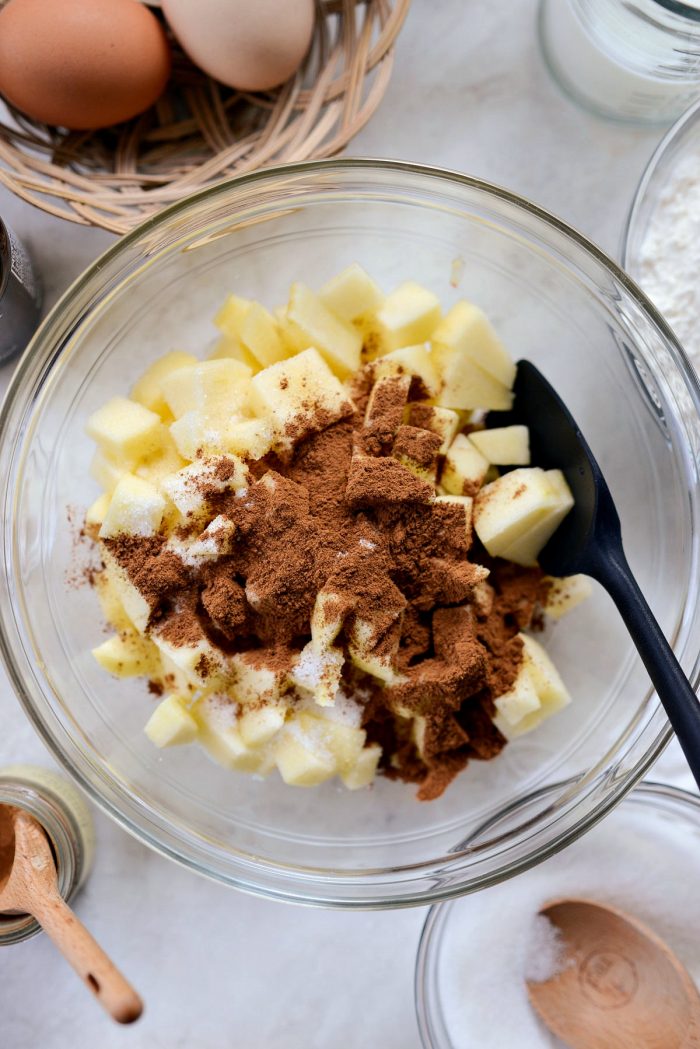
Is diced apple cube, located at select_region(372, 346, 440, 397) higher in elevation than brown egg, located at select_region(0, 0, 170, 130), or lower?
lower

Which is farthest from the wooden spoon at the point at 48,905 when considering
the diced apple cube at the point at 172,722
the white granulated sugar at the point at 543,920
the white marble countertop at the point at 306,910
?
the white granulated sugar at the point at 543,920

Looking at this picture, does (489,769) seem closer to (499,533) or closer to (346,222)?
(499,533)

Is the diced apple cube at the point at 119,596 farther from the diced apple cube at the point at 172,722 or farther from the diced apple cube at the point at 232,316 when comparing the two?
the diced apple cube at the point at 232,316

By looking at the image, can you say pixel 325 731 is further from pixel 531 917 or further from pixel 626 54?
pixel 626 54

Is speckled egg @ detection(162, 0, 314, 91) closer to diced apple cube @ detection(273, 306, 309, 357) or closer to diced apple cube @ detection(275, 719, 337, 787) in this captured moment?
diced apple cube @ detection(273, 306, 309, 357)

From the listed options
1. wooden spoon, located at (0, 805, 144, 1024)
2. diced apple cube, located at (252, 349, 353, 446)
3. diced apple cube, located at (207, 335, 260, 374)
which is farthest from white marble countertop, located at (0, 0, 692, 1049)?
diced apple cube, located at (252, 349, 353, 446)

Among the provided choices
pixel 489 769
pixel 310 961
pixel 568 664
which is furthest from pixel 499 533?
pixel 310 961
